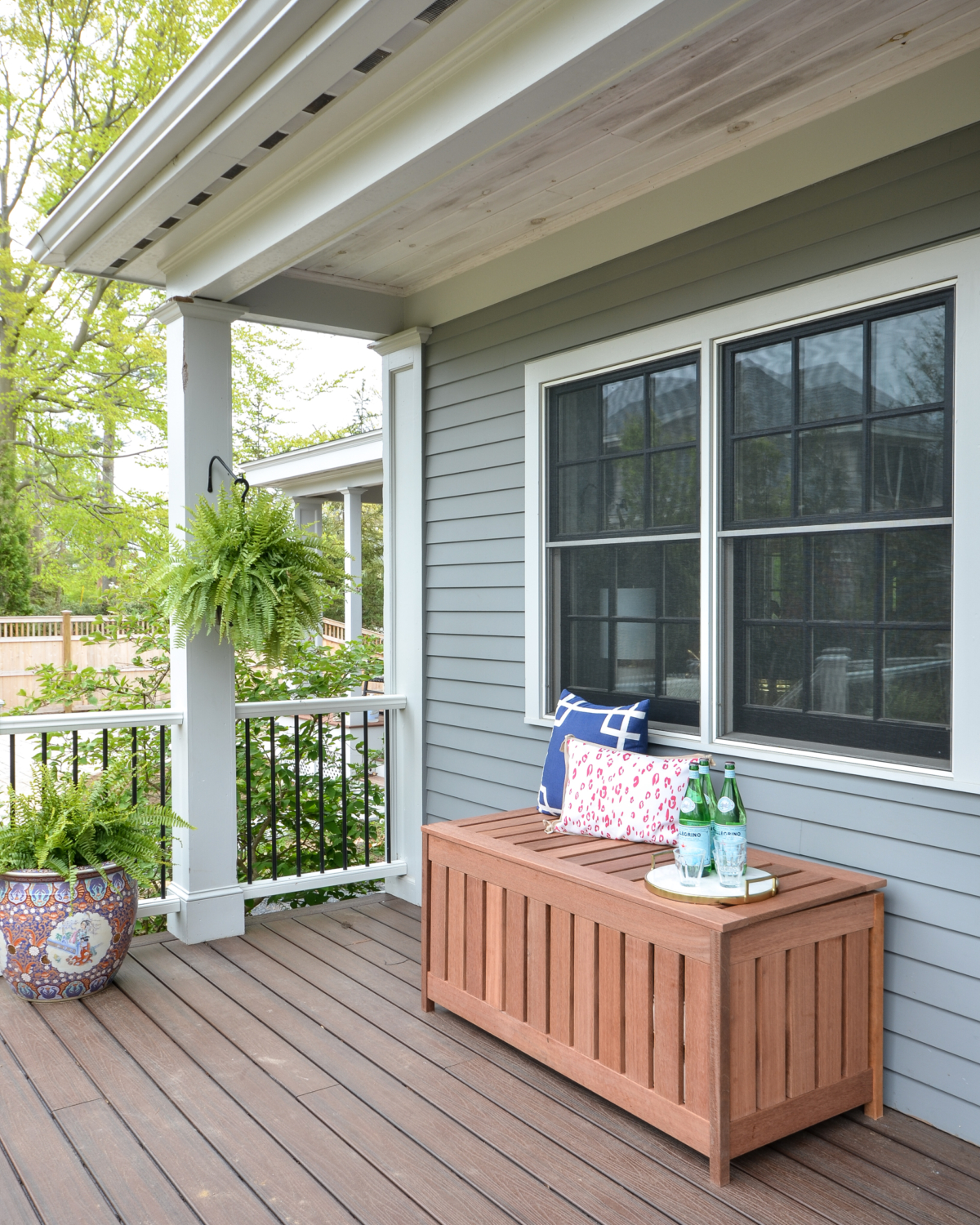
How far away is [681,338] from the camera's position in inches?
121

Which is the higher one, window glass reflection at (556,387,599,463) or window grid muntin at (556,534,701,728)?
window glass reflection at (556,387,599,463)

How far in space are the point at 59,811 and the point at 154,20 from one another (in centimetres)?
943

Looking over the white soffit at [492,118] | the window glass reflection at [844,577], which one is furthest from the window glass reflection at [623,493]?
the white soffit at [492,118]

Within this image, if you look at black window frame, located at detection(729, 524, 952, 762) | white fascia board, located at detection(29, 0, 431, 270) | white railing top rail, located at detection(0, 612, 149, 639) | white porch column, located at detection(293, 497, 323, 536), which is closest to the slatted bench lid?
black window frame, located at detection(729, 524, 952, 762)

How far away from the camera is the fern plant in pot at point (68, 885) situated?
3.16 m

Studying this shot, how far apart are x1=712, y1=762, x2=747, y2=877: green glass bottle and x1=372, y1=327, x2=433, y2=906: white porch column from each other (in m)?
2.20

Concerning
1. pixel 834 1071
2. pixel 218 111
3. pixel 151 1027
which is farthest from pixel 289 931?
pixel 218 111

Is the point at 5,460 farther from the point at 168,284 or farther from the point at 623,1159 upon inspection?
the point at 623,1159

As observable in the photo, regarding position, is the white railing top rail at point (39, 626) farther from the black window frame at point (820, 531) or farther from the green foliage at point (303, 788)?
the black window frame at point (820, 531)

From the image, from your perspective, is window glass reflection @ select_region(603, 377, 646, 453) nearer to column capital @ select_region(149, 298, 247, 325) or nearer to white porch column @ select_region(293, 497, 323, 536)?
column capital @ select_region(149, 298, 247, 325)

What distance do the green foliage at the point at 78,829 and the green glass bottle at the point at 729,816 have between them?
6.50 feet

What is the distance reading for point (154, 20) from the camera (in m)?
9.84

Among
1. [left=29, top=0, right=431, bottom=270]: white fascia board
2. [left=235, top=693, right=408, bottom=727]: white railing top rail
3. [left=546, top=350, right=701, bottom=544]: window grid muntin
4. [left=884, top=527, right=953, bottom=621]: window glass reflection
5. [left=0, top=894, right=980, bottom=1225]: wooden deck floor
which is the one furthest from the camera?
[left=235, top=693, right=408, bottom=727]: white railing top rail

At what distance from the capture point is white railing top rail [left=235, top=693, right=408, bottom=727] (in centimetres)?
412
